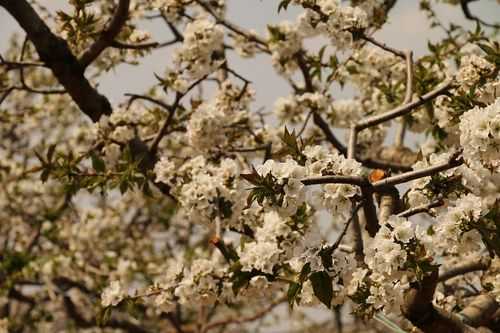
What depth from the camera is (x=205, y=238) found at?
1177 cm

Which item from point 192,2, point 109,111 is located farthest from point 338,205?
point 192,2

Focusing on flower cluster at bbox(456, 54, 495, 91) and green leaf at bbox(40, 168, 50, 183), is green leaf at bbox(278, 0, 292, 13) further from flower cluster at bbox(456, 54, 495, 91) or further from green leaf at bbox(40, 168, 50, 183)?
green leaf at bbox(40, 168, 50, 183)

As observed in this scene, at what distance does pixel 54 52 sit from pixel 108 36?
359 millimetres

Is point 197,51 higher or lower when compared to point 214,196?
higher

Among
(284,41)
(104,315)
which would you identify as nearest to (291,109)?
(284,41)

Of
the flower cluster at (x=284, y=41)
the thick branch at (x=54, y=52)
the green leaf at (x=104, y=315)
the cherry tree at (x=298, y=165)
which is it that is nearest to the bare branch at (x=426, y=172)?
the cherry tree at (x=298, y=165)

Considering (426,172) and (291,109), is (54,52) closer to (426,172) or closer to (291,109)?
(291,109)

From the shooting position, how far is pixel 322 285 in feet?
7.01

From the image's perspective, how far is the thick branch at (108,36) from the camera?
4098 millimetres

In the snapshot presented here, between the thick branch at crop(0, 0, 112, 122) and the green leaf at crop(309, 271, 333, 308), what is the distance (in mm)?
2627

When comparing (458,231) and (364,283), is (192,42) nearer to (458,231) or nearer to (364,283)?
(364,283)

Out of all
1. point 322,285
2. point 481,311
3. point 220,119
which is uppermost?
point 220,119

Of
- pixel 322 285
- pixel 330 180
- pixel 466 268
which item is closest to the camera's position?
pixel 330 180

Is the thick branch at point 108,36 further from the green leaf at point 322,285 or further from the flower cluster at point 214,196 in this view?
Result: the green leaf at point 322,285
